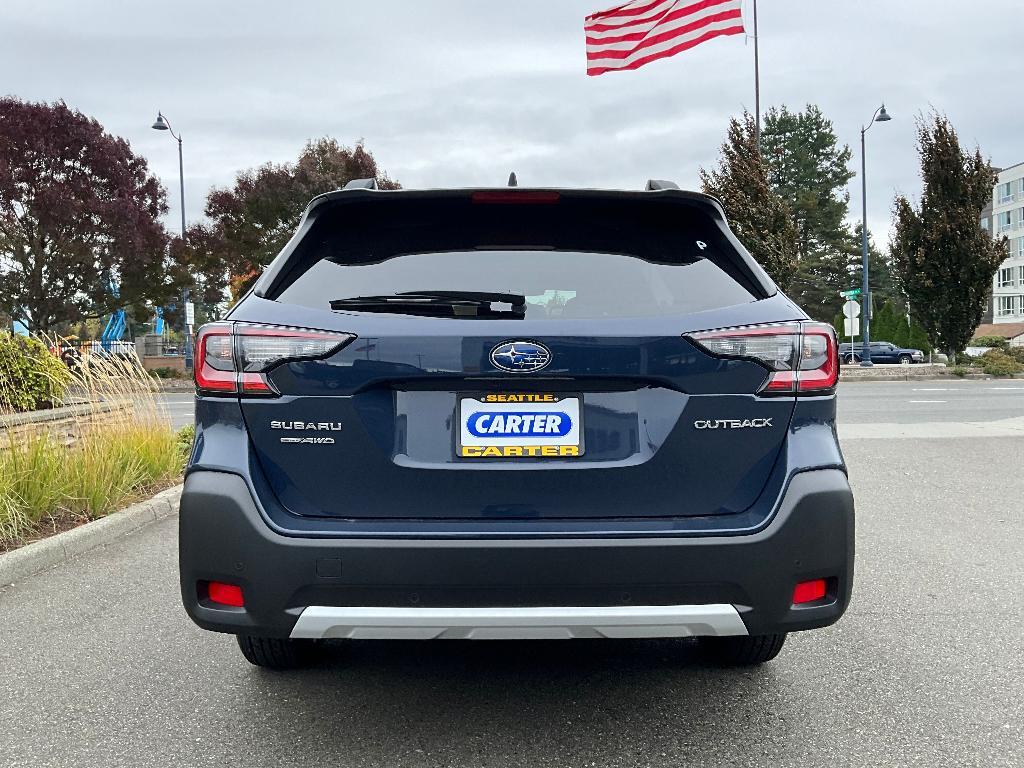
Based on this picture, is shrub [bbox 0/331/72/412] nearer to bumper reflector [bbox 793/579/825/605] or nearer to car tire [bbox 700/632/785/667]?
car tire [bbox 700/632/785/667]

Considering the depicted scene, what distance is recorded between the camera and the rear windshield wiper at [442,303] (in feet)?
8.28

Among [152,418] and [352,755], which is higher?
[152,418]

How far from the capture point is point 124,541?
5668 mm

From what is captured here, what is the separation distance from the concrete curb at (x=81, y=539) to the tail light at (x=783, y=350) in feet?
13.4

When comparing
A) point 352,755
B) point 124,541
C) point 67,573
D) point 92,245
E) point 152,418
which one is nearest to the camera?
point 352,755

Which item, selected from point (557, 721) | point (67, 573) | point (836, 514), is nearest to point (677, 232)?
point (836, 514)

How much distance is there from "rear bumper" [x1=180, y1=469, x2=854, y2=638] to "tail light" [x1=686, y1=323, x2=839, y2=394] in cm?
37

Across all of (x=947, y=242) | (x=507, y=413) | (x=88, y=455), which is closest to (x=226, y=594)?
(x=507, y=413)

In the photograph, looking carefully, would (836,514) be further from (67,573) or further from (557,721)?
(67,573)

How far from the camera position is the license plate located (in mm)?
2451

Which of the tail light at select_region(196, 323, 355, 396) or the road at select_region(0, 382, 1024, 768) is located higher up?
the tail light at select_region(196, 323, 355, 396)

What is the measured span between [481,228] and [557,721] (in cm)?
164

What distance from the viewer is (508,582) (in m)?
2.40

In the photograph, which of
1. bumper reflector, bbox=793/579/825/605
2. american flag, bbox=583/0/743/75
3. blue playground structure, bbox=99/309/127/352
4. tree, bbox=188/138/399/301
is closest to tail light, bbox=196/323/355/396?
bumper reflector, bbox=793/579/825/605
